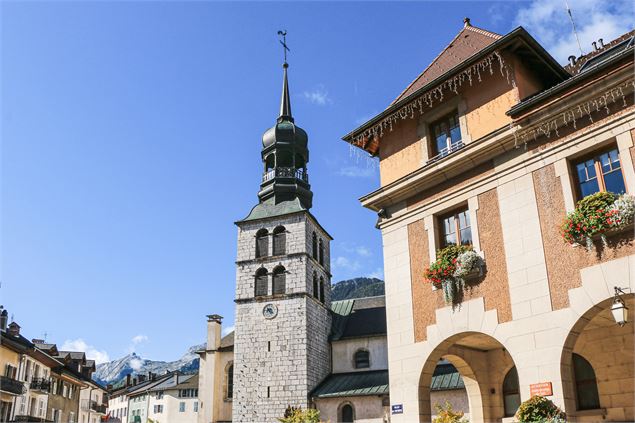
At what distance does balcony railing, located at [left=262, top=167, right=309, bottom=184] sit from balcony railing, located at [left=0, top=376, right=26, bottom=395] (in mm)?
22570

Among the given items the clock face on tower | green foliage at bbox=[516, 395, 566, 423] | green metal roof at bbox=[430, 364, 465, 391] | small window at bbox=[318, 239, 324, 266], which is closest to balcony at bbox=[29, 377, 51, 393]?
the clock face on tower

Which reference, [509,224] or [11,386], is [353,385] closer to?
[11,386]

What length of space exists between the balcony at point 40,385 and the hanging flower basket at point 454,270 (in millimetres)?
35687

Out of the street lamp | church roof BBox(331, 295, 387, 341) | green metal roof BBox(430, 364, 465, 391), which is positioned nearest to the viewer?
the street lamp

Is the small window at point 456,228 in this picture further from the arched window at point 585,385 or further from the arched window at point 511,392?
the arched window at point 511,392

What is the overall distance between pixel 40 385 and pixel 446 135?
37.3m

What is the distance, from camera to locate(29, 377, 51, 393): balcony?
133 ft

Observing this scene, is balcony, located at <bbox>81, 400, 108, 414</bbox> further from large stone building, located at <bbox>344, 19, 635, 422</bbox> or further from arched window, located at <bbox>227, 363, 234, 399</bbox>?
large stone building, located at <bbox>344, 19, 635, 422</bbox>

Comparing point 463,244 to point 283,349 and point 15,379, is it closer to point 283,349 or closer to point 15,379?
point 283,349

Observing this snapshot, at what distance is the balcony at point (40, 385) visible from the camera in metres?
40.6

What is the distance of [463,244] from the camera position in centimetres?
1543

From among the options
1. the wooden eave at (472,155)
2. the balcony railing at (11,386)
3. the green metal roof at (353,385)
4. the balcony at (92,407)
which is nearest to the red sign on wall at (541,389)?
the wooden eave at (472,155)

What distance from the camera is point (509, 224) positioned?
46.4 feet

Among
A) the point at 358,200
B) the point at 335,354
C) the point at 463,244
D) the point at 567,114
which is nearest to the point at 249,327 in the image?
the point at 335,354
